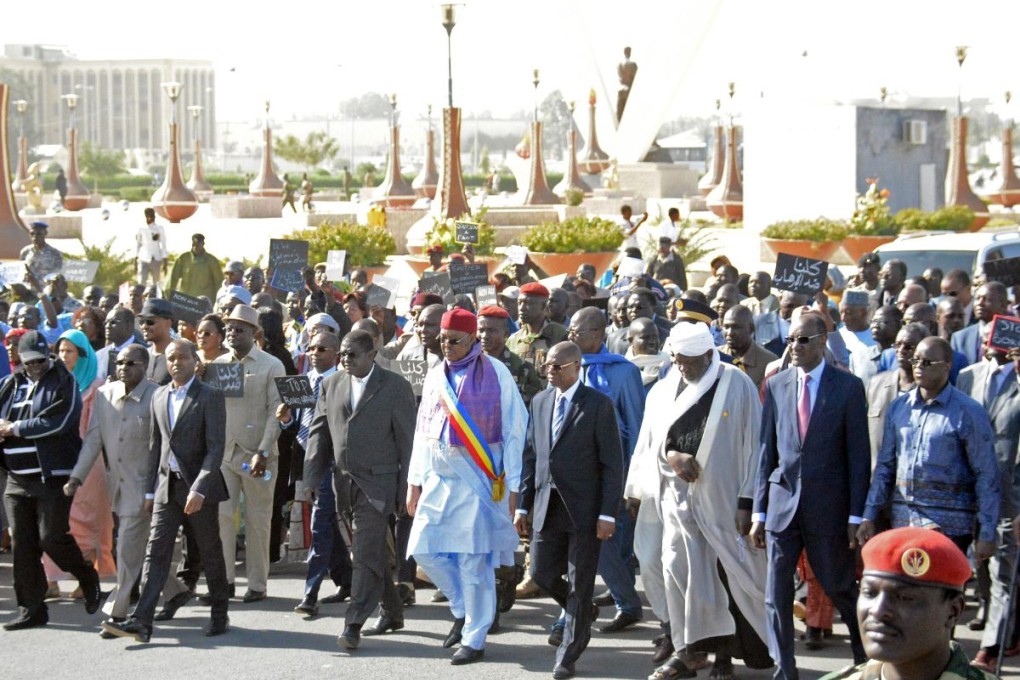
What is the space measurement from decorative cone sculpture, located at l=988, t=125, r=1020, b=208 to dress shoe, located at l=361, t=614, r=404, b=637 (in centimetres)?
3573

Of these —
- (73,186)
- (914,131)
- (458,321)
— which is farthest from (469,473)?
(73,186)

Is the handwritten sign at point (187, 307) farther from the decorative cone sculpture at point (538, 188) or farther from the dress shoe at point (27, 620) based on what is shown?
the decorative cone sculpture at point (538, 188)

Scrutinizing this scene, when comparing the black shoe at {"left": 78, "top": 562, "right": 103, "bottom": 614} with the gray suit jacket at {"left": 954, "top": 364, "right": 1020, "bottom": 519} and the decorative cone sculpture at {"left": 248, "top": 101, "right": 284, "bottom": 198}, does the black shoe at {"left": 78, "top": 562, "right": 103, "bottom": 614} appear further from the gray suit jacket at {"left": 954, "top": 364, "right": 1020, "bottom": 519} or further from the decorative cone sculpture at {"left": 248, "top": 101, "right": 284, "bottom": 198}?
the decorative cone sculpture at {"left": 248, "top": 101, "right": 284, "bottom": 198}

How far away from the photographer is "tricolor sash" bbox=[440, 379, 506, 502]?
303 inches

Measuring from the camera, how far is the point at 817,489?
22.6ft

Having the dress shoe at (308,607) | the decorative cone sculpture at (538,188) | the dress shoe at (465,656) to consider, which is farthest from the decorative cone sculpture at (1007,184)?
the dress shoe at (465,656)

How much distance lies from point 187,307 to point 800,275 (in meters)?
4.28

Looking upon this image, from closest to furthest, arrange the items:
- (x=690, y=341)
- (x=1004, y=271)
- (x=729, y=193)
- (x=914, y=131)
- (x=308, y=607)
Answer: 1. (x=690, y=341)
2. (x=308, y=607)
3. (x=1004, y=271)
4. (x=914, y=131)
5. (x=729, y=193)

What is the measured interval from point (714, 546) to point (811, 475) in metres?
0.56

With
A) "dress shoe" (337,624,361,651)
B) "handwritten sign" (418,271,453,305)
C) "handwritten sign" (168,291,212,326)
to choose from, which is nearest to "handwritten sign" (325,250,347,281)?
"handwritten sign" (418,271,453,305)

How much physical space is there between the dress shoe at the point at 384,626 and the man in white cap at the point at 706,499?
5.64ft

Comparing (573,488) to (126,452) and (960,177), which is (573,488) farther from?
(960,177)

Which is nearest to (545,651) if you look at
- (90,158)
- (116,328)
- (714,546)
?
(714,546)

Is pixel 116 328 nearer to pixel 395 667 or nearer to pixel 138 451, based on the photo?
pixel 138 451
